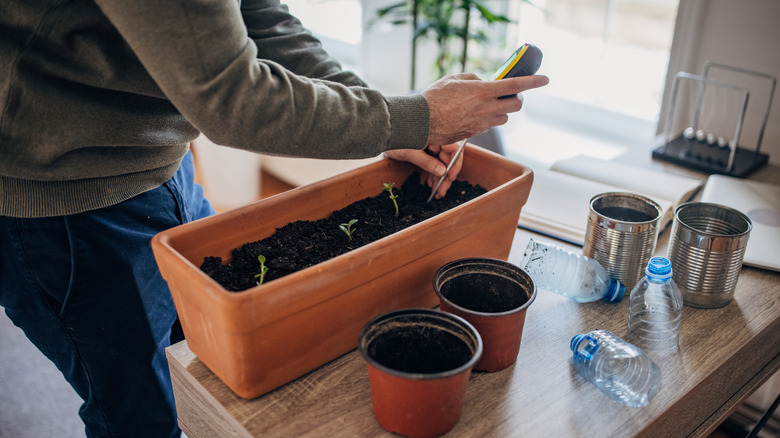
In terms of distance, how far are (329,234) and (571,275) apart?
40 cm

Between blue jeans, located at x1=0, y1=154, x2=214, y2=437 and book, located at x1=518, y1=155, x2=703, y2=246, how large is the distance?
712 mm

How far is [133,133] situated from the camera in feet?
3.02

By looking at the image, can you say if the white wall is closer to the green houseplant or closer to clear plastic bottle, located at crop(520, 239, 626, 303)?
the green houseplant

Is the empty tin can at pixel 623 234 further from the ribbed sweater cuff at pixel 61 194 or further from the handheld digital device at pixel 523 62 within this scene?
the ribbed sweater cuff at pixel 61 194

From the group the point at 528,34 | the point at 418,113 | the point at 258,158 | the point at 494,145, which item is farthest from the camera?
the point at 258,158

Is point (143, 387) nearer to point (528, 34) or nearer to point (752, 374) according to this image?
point (752, 374)

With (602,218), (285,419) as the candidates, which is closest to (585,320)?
(602,218)

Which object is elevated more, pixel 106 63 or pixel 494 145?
Answer: pixel 106 63

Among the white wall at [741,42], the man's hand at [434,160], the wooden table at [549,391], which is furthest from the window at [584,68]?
the wooden table at [549,391]

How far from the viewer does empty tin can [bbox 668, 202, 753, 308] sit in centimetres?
98

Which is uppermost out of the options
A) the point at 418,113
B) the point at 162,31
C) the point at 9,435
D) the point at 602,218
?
the point at 162,31

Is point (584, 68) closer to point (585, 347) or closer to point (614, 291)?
point (614, 291)

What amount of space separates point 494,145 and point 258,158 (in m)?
1.53

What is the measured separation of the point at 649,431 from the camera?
81 cm
